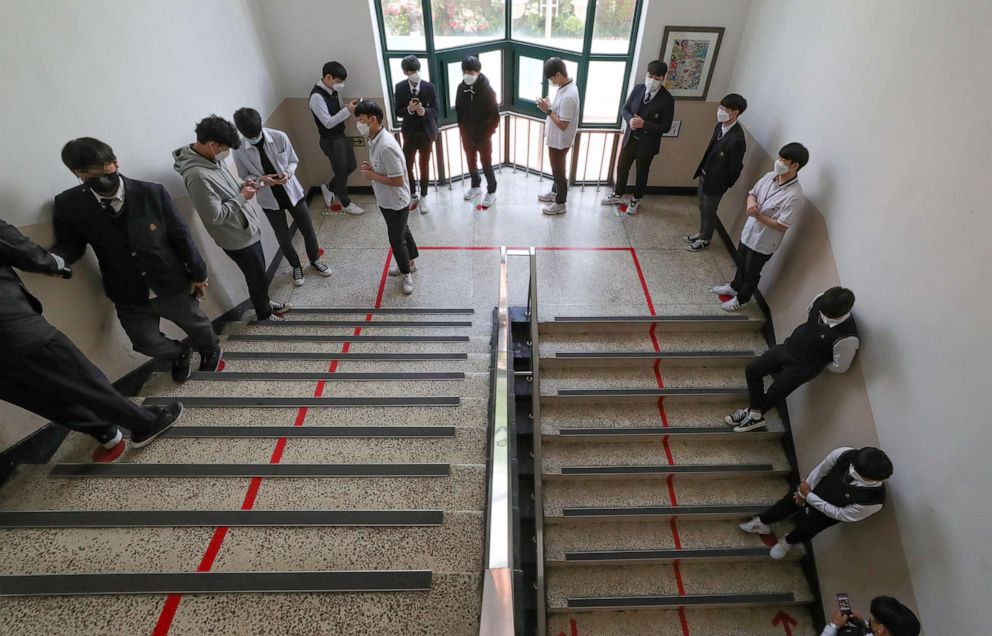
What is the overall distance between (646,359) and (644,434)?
709 millimetres

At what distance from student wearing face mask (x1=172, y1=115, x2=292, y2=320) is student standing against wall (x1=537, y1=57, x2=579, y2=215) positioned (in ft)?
10.4

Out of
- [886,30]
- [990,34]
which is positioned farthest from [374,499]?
[886,30]

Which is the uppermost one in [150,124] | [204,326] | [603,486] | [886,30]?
[886,30]

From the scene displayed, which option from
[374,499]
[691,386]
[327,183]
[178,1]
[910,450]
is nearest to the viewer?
[374,499]

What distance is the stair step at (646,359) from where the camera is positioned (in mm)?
4410

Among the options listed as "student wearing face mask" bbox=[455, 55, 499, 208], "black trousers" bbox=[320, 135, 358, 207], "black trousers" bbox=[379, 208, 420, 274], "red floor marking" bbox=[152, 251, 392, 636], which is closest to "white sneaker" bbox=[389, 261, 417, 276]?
"black trousers" bbox=[379, 208, 420, 274]

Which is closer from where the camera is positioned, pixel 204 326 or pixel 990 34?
pixel 990 34

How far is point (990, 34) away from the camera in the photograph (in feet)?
8.30

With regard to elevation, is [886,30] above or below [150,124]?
above

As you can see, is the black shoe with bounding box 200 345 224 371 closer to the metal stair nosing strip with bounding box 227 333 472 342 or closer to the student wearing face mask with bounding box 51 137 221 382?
the student wearing face mask with bounding box 51 137 221 382

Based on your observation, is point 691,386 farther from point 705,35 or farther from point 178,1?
point 178,1

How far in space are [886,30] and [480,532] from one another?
422cm

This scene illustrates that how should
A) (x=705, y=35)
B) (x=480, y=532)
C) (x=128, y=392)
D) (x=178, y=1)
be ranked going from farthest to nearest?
(x=705, y=35) → (x=178, y=1) → (x=128, y=392) → (x=480, y=532)

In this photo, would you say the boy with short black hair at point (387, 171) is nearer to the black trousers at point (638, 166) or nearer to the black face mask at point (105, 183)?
the black face mask at point (105, 183)
